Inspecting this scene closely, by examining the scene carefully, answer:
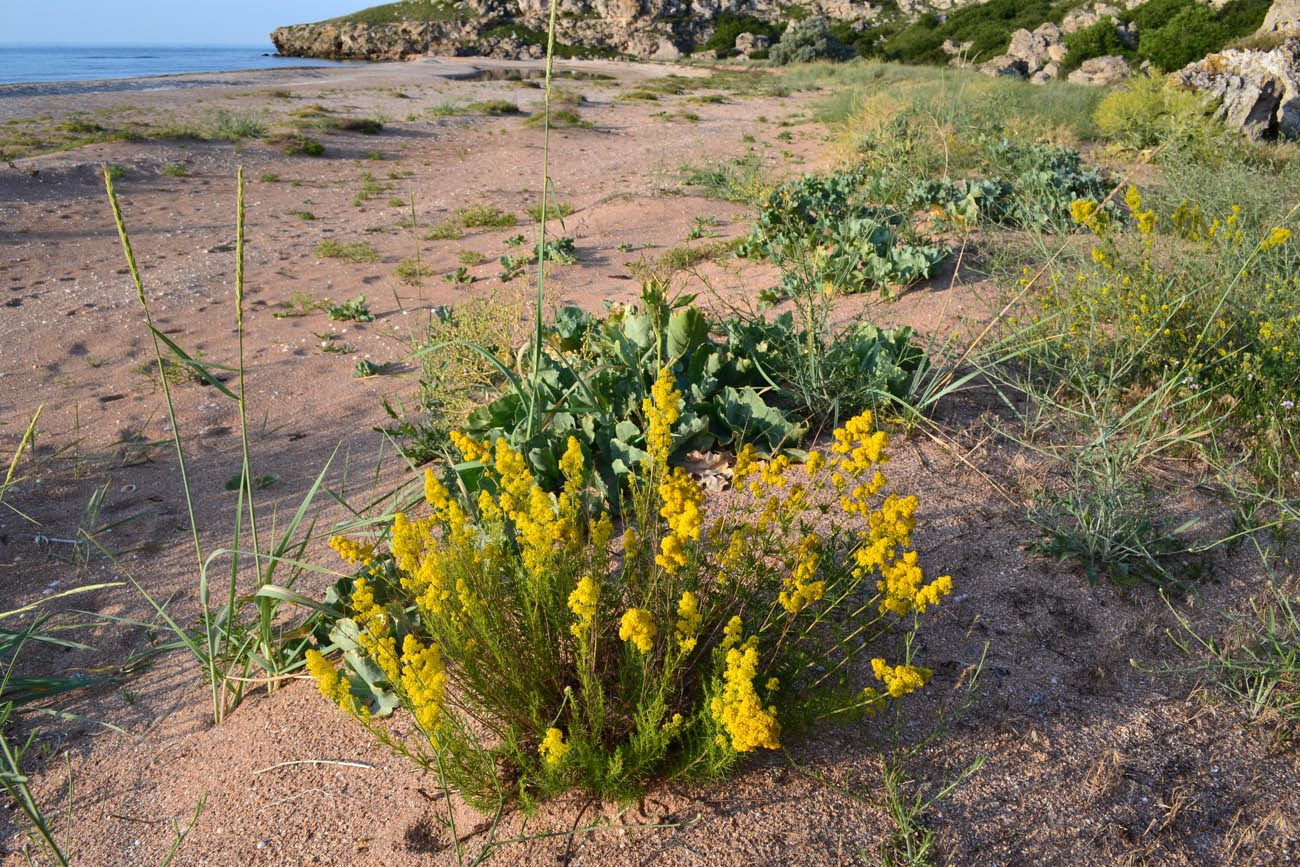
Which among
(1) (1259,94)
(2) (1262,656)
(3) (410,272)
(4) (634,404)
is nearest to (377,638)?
(4) (634,404)

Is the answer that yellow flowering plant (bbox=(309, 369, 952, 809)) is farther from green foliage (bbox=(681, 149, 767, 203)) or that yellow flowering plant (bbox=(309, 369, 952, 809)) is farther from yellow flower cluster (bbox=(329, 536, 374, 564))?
green foliage (bbox=(681, 149, 767, 203))

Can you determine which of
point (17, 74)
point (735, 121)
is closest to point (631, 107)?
point (735, 121)

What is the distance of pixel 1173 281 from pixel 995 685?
2.39 meters

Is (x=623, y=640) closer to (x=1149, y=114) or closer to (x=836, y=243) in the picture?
(x=836, y=243)

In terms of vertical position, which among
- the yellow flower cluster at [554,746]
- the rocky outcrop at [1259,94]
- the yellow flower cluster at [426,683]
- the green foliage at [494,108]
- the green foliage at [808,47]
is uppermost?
the green foliage at [808,47]

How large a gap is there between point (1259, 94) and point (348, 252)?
37.3ft

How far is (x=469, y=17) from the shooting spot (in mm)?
→ 57969

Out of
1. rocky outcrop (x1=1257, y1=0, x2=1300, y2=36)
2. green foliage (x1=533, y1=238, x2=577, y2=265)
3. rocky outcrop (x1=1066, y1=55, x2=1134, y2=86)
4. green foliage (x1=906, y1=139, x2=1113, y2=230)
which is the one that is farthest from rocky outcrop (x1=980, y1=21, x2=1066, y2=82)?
green foliage (x1=533, y1=238, x2=577, y2=265)

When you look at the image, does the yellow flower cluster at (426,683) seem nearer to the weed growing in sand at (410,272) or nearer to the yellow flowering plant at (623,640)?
the yellow flowering plant at (623,640)

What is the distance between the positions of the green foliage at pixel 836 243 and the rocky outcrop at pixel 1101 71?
19.9m

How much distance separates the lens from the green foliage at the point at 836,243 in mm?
4668

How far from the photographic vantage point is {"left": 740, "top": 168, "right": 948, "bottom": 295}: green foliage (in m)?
4.67

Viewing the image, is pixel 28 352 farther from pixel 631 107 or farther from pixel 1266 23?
pixel 1266 23

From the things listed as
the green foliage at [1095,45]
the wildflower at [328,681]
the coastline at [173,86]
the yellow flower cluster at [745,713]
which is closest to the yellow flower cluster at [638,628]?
the yellow flower cluster at [745,713]
